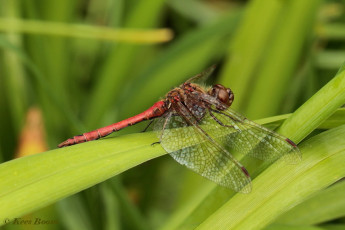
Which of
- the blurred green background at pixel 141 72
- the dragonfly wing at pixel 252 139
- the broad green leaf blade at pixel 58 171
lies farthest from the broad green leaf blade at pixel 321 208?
the blurred green background at pixel 141 72

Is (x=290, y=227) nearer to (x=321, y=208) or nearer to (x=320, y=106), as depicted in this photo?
(x=321, y=208)

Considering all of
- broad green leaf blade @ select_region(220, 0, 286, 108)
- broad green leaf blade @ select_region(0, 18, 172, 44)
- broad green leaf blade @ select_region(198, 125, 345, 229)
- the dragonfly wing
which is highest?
broad green leaf blade @ select_region(0, 18, 172, 44)

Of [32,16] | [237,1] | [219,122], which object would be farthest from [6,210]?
[237,1]

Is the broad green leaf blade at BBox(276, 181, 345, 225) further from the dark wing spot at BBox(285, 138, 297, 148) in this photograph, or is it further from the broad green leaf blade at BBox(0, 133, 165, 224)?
the broad green leaf blade at BBox(0, 133, 165, 224)

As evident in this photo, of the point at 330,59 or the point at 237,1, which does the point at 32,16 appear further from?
the point at 237,1

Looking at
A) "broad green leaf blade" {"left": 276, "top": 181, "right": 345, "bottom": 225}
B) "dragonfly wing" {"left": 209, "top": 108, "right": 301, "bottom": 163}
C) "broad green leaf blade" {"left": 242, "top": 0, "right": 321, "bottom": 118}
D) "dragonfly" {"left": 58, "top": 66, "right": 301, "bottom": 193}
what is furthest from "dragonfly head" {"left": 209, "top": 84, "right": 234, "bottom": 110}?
"broad green leaf blade" {"left": 276, "top": 181, "right": 345, "bottom": 225}

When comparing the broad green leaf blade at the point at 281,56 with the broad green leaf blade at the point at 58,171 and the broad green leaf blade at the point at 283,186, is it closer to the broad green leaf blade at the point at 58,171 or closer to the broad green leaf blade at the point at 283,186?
the broad green leaf blade at the point at 283,186
